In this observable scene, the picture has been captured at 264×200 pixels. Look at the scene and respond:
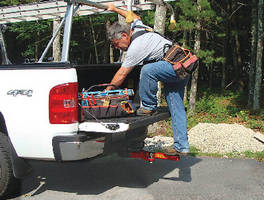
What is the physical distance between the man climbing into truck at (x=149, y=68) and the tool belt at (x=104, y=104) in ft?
0.59

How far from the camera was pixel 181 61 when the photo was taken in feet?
14.3

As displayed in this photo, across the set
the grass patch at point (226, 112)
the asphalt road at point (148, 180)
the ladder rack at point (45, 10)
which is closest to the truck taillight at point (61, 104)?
the asphalt road at point (148, 180)

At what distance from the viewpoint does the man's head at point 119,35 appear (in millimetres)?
4371

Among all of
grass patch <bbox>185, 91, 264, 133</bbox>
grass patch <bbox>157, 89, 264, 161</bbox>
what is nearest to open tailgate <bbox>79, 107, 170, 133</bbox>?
grass patch <bbox>157, 89, 264, 161</bbox>

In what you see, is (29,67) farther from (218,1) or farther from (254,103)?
(218,1)

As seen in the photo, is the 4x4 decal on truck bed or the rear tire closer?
the 4x4 decal on truck bed

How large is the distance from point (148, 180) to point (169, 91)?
4.19ft

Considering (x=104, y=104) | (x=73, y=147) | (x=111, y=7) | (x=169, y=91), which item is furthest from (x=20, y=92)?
(x=169, y=91)

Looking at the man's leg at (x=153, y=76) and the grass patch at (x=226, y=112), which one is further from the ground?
the man's leg at (x=153, y=76)

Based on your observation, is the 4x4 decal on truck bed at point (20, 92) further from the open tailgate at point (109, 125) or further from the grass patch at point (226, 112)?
the grass patch at point (226, 112)

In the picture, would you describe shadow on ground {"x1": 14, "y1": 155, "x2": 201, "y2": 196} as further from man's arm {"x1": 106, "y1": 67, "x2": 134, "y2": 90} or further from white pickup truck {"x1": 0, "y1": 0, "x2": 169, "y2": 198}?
man's arm {"x1": 106, "y1": 67, "x2": 134, "y2": 90}

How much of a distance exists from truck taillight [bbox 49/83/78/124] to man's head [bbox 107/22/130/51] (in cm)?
96

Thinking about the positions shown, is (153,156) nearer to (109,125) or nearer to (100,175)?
(109,125)

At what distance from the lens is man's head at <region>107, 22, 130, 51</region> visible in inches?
172
